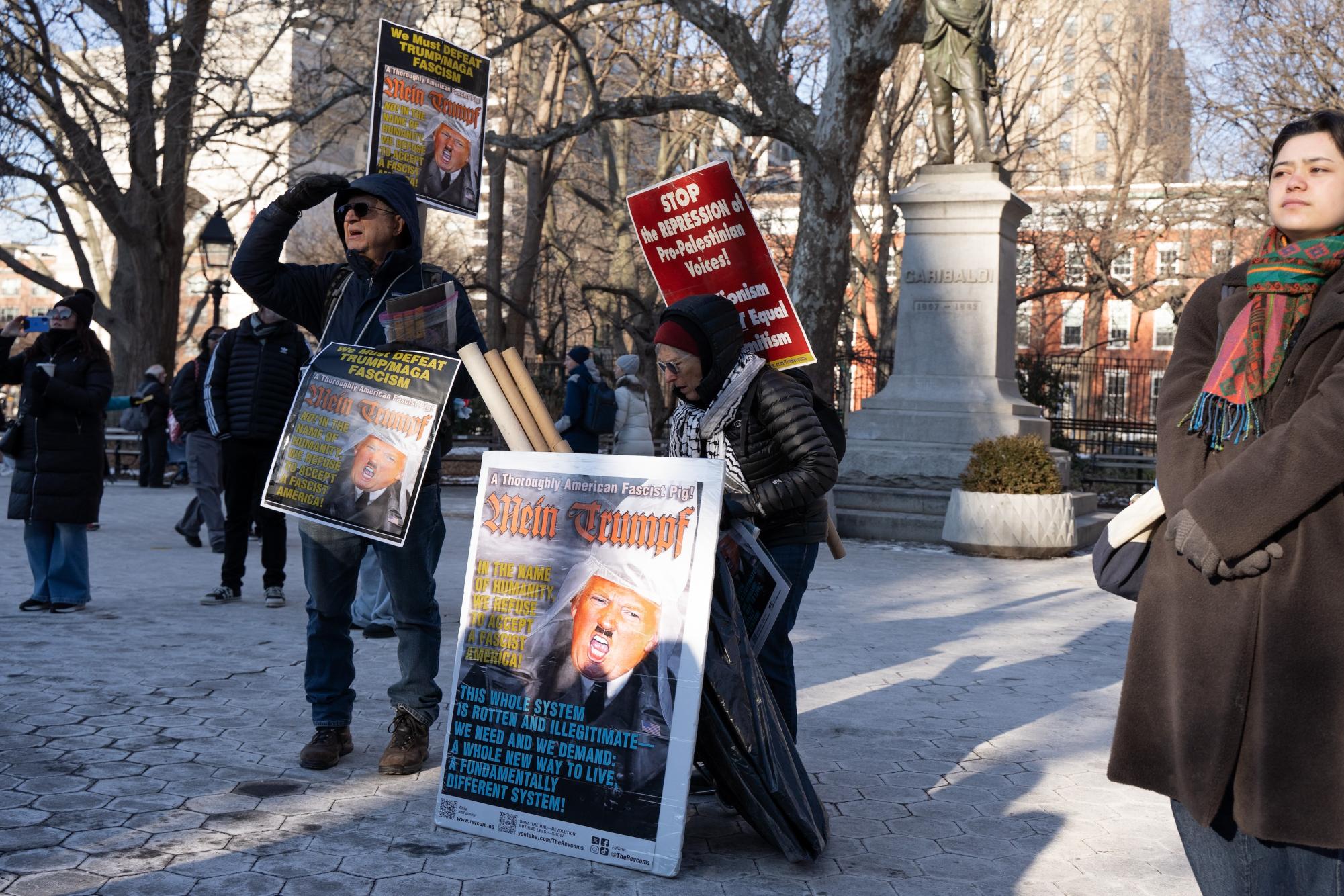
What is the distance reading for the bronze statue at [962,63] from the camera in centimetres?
1521

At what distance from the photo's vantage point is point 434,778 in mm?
4852

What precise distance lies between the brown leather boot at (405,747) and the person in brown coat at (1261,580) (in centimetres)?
281

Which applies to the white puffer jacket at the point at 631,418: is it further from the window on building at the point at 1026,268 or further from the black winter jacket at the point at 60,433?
the window on building at the point at 1026,268

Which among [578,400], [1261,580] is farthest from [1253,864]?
[578,400]

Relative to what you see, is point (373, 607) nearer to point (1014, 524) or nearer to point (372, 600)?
point (372, 600)

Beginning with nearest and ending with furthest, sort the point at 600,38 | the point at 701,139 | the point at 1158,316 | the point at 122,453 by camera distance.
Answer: the point at 122,453
the point at 600,38
the point at 701,139
the point at 1158,316

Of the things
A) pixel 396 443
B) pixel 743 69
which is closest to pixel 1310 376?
pixel 396 443

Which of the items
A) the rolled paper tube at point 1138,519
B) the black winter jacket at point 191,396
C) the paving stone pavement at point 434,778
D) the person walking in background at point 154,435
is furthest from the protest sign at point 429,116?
the person walking in background at point 154,435

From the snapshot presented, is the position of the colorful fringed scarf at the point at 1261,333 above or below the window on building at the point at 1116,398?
below

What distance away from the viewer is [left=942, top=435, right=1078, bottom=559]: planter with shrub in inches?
504

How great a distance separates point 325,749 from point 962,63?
12.9m

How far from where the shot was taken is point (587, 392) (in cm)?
1363

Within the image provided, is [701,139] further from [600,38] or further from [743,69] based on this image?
[743,69]

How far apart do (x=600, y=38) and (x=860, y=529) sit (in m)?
14.8
